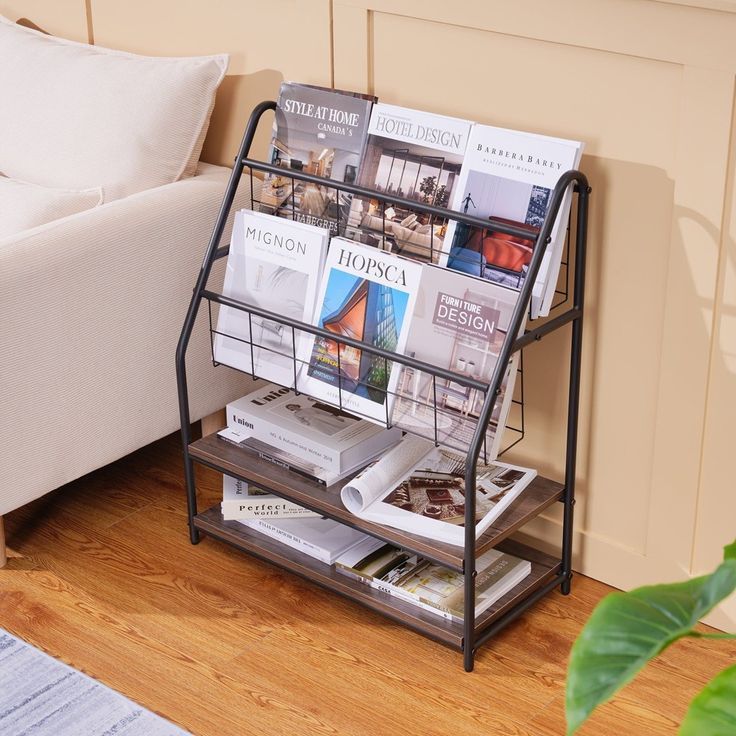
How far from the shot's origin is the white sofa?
1852mm

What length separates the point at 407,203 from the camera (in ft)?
5.47

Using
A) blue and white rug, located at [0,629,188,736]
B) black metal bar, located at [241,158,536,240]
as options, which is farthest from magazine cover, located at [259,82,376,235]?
blue and white rug, located at [0,629,188,736]

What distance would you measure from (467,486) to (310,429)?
16.2 inches

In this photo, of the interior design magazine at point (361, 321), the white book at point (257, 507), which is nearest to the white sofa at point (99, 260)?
the white book at point (257, 507)

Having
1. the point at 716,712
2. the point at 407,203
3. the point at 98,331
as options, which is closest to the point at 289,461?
the point at 98,331

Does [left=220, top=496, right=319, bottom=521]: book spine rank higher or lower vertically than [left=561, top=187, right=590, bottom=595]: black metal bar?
lower

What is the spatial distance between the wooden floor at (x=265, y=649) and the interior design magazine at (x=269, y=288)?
1.28ft

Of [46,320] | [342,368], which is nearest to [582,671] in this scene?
[342,368]

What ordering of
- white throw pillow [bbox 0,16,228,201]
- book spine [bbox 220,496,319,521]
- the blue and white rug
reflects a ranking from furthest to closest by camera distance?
white throw pillow [bbox 0,16,228,201], book spine [bbox 220,496,319,521], the blue and white rug

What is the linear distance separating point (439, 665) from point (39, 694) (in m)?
0.62

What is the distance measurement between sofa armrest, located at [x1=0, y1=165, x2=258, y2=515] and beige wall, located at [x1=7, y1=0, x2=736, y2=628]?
0.40m

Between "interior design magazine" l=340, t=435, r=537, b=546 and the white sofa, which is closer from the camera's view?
"interior design magazine" l=340, t=435, r=537, b=546

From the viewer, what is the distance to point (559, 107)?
1694mm

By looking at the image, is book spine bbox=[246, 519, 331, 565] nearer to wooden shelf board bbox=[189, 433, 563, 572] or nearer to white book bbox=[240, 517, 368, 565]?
white book bbox=[240, 517, 368, 565]
